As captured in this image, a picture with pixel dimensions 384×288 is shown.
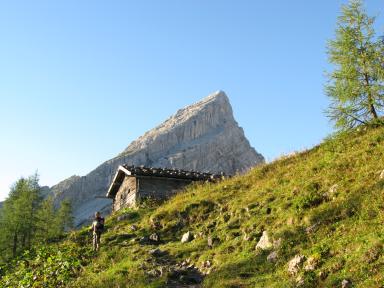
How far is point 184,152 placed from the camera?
563ft

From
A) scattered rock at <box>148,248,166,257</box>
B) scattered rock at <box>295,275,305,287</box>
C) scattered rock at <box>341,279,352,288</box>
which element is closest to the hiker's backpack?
scattered rock at <box>148,248,166,257</box>

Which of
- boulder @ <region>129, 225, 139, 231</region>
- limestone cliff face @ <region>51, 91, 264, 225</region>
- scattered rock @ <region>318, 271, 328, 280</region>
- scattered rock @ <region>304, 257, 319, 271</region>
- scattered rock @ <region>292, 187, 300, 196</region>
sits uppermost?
limestone cliff face @ <region>51, 91, 264, 225</region>

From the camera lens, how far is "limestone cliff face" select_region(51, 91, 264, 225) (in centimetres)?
16288

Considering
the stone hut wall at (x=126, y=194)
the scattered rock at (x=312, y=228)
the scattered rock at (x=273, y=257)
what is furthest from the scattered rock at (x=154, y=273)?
the stone hut wall at (x=126, y=194)

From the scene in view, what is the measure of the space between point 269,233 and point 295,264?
2972mm

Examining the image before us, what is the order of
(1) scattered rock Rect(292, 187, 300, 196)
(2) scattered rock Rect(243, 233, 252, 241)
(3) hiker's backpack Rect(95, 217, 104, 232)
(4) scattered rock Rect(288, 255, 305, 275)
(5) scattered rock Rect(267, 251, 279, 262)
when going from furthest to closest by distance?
(3) hiker's backpack Rect(95, 217, 104, 232) < (1) scattered rock Rect(292, 187, 300, 196) < (2) scattered rock Rect(243, 233, 252, 241) < (5) scattered rock Rect(267, 251, 279, 262) < (4) scattered rock Rect(288, 255, 305, 275)

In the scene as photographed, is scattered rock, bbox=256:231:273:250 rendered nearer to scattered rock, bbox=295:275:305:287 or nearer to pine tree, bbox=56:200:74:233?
scattered rock, bbox=295:275:305:287

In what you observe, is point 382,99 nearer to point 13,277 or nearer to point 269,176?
point 269,176

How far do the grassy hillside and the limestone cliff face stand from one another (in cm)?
12916

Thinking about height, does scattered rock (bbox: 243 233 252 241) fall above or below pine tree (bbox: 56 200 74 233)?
below

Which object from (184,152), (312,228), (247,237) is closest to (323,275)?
(312,228)

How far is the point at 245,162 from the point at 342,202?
503 feet

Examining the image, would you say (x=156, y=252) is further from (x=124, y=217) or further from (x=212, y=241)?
(x=124, y=217)

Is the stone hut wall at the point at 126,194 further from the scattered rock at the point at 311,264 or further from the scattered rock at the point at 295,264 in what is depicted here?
the scattered rock at the point at 311,264
